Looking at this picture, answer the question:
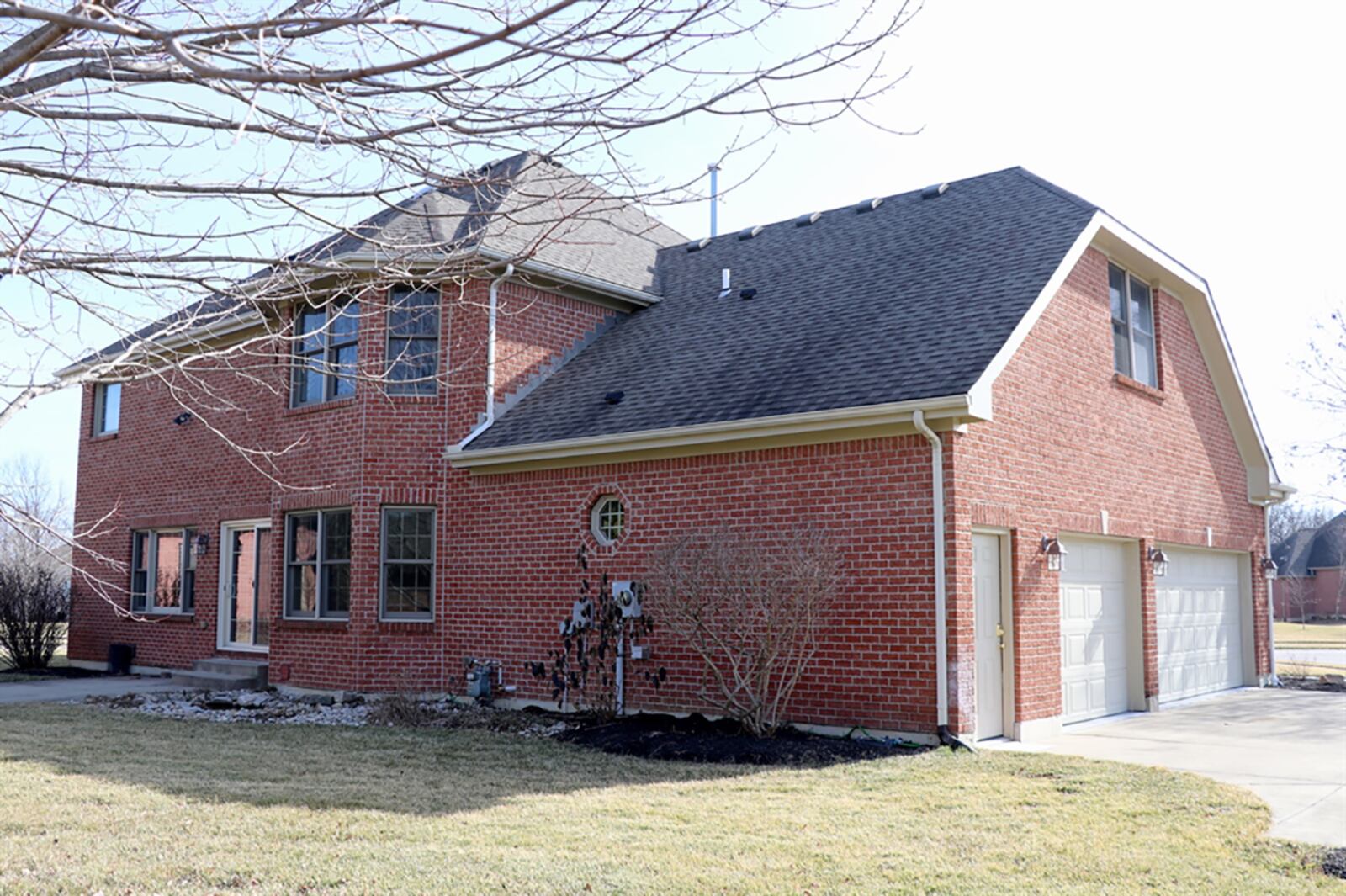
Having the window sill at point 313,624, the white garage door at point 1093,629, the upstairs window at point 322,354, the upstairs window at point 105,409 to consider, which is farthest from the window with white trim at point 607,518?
the upstairs window at point 105,409

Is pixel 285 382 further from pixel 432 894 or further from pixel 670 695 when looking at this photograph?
pixel 432 894

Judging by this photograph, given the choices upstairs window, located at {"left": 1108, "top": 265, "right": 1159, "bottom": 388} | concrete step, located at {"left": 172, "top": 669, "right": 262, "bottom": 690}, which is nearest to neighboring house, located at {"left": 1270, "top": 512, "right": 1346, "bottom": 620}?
upstairs window, located at {"left": 1108, "top": 265, "right": 1159, "bottom": 388}

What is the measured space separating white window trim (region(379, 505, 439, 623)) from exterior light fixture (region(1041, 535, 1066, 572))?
7.47 meters

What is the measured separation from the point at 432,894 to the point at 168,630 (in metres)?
14.4

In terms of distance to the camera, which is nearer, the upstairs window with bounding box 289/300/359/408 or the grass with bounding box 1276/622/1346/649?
the upstairs window with bounding box 289/300/359/408

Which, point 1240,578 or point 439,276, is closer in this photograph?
point 439,276

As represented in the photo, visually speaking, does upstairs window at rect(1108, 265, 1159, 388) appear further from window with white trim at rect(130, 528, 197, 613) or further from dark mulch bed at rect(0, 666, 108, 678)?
dark mulch bed at rect(0, 666, 108, 678)

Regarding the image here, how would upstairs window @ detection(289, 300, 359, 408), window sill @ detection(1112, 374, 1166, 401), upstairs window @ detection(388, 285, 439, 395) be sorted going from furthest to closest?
upstairs window @ detection(289, 300, 359, 408)
upstairs window @ detection(388, 285, 439, 395)
window sill @ detection(1112, 374, 1166, 401)

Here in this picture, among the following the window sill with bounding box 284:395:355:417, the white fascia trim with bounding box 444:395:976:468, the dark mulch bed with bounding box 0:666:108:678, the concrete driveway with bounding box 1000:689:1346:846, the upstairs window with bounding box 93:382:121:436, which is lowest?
the dark mulch bed with bounding box 0:666:108:678

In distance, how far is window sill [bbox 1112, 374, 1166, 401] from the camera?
14.2 metres

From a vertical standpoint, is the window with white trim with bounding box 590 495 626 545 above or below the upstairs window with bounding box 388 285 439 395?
below

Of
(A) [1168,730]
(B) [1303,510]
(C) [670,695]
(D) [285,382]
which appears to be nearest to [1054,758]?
(A) [1168,730]

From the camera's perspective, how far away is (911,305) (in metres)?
12.8

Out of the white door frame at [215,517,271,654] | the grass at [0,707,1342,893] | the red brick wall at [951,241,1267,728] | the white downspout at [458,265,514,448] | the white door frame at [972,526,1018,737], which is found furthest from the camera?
the white door frame at [215,517,271,654]
